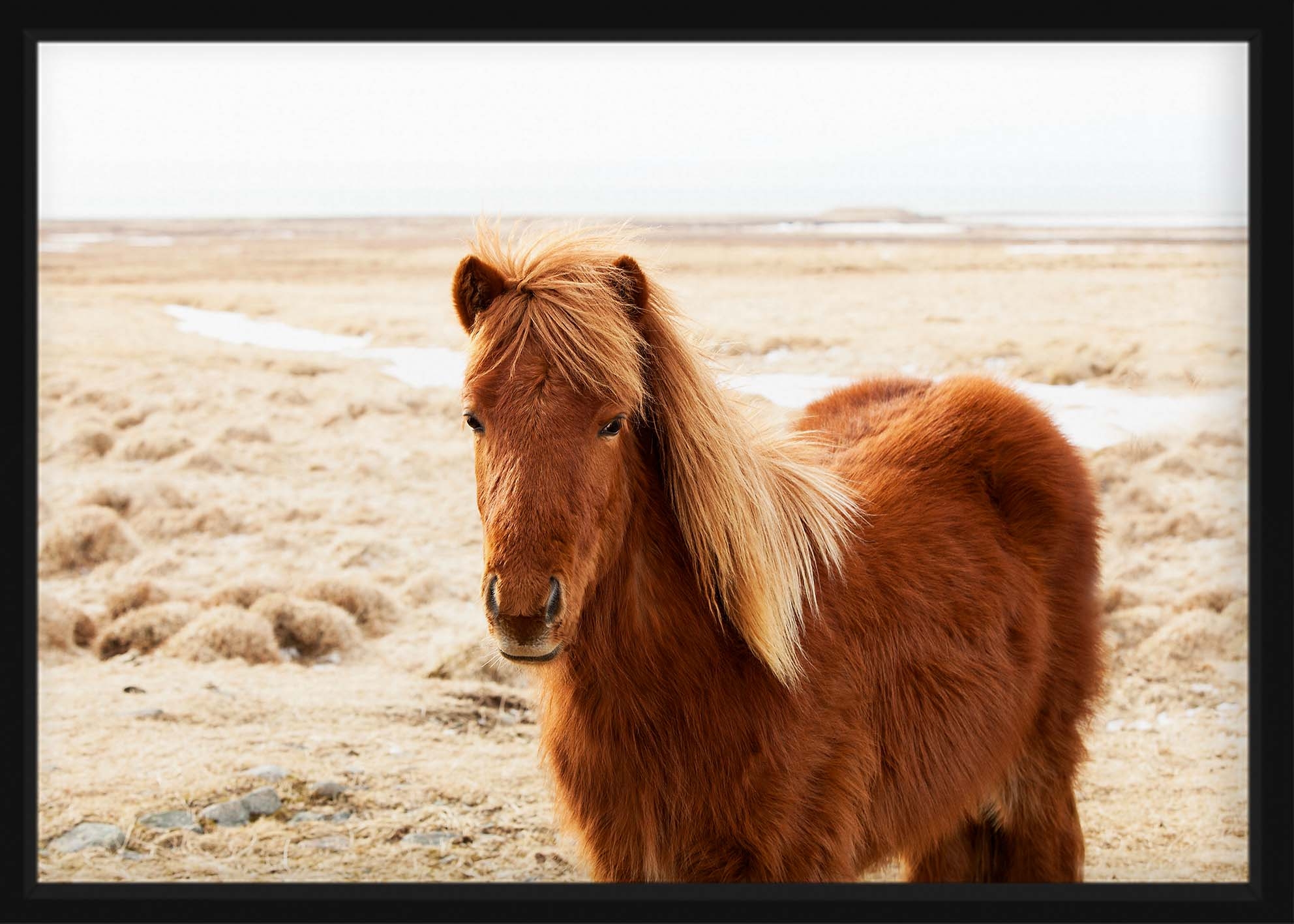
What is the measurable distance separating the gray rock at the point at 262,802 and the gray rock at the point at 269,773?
133 mm

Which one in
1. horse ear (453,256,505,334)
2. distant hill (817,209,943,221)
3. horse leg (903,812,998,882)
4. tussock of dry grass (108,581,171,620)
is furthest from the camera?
distant hill (817,209,943,221)

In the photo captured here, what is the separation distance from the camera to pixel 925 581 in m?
3.08

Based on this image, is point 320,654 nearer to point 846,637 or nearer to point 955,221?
point 846,637

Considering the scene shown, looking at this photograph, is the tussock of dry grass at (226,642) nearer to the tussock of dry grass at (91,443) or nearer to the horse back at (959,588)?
the horse back at (959,588)

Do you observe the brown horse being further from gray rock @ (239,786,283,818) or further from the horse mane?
gray rock @ (239,786,283,818)

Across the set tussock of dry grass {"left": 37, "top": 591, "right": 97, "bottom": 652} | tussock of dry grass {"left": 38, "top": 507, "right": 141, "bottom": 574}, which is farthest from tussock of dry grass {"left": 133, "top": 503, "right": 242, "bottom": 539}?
tussock of dry grass {"left": 37, "top": 591, "right": 97, "bottom": 652}

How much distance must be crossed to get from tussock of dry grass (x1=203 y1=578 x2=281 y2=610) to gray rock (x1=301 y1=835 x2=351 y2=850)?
10.5ft

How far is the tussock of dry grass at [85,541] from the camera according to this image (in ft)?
25.0

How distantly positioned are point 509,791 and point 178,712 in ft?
6.03

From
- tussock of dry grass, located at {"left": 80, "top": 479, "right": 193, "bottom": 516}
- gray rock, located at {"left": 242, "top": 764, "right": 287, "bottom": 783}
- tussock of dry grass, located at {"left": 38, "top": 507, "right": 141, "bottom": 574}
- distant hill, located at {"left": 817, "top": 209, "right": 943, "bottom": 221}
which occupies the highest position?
distant hill, located at {"left": 817, "top": 209, "right": 943, "bottom": 221}

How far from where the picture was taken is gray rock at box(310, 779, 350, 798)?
456 centimetres

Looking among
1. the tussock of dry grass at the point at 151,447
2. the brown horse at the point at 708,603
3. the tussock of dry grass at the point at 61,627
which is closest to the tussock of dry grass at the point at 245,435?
the tussock of dry grass at the point at 151,447

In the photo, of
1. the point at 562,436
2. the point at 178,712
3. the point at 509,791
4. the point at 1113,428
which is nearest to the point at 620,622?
the point at 562,436

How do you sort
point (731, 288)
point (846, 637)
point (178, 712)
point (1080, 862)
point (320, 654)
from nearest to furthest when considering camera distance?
point (846, 637) < point (1080, 862) < point (178, 712) < point (320, 654) < point (731, 288)
